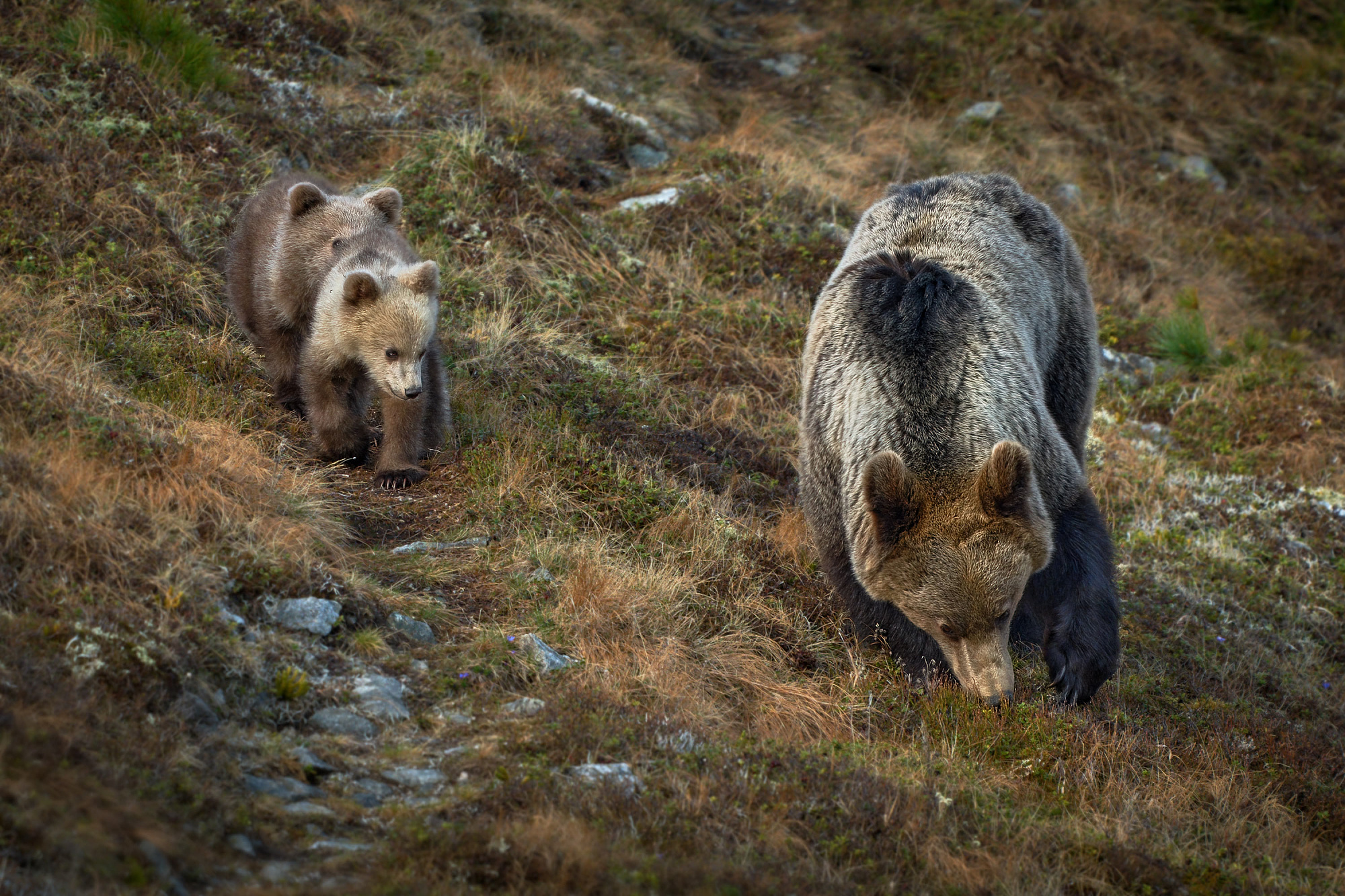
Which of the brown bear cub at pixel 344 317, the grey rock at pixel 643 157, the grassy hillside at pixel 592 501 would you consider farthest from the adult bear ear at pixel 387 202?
the grey rock at pixel 643 157

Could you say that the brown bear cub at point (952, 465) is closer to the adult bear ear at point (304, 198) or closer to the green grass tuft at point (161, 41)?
the adult bear ear at point (304, 198)

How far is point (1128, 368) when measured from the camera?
34.5 ft

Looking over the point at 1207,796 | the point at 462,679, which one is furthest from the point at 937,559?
the point at 462,679

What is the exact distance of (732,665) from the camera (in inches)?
216

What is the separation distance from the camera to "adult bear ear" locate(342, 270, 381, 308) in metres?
6.21

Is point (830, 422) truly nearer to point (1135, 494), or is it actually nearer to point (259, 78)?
point (1135, 494)

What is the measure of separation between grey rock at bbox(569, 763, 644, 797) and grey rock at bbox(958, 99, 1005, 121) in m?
11.2

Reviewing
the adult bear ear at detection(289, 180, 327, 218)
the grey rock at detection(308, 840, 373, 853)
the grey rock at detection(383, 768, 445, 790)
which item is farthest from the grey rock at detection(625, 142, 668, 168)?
the grey rock at detection(308, 840, 373, 853)

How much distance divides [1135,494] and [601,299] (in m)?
4.29

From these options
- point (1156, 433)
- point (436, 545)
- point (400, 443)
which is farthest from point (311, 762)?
point (1156, 433)

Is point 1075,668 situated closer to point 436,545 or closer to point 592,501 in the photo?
point 592,501

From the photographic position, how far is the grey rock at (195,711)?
12.4 ft

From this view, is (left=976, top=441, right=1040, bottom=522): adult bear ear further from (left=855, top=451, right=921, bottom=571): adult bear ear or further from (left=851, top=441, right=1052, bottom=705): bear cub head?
(left=855, top=451, right=921, bottom=571): adult bear ear

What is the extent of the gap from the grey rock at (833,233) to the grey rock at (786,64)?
413 centimetres
